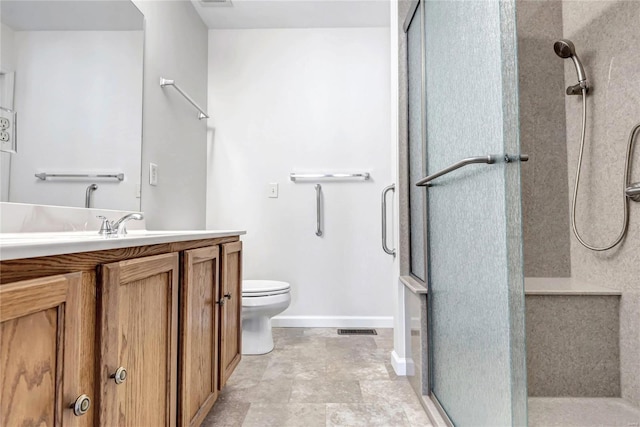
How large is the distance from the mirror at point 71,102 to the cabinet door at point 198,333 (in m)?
0.55

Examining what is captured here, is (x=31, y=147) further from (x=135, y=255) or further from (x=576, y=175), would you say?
(x=576, y=175)

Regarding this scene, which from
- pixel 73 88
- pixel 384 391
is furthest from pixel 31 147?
pixel 384 391

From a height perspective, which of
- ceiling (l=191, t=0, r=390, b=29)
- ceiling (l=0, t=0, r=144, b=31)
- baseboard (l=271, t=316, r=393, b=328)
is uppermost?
ceiling (l=191, t=0, r=390, b=29)

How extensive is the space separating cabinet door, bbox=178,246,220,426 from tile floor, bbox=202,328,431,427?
228 mm

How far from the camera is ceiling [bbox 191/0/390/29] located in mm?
2340

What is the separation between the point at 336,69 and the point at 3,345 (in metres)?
2.58

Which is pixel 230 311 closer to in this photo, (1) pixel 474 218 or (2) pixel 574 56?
(1) pixel 474 218

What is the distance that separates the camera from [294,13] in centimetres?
244

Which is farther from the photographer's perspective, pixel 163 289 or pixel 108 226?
pixel 108 226

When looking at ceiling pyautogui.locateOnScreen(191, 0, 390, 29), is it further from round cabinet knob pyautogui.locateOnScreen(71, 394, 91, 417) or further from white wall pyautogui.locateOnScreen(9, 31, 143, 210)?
round cabinet knob pyautogui.locateOnScreen(71, 394, 91, 417)

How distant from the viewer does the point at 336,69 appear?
261cm

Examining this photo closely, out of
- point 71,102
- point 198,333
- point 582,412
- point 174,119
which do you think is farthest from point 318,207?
point 582,412

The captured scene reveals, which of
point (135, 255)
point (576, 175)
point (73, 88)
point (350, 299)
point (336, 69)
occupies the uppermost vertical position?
point (336, 69)

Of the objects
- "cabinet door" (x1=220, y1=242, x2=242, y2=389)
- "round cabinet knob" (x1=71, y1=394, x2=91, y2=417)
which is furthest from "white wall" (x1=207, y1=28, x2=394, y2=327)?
"round cabinet knob" (x1=71, y1=394, x2=91, y2=417)
